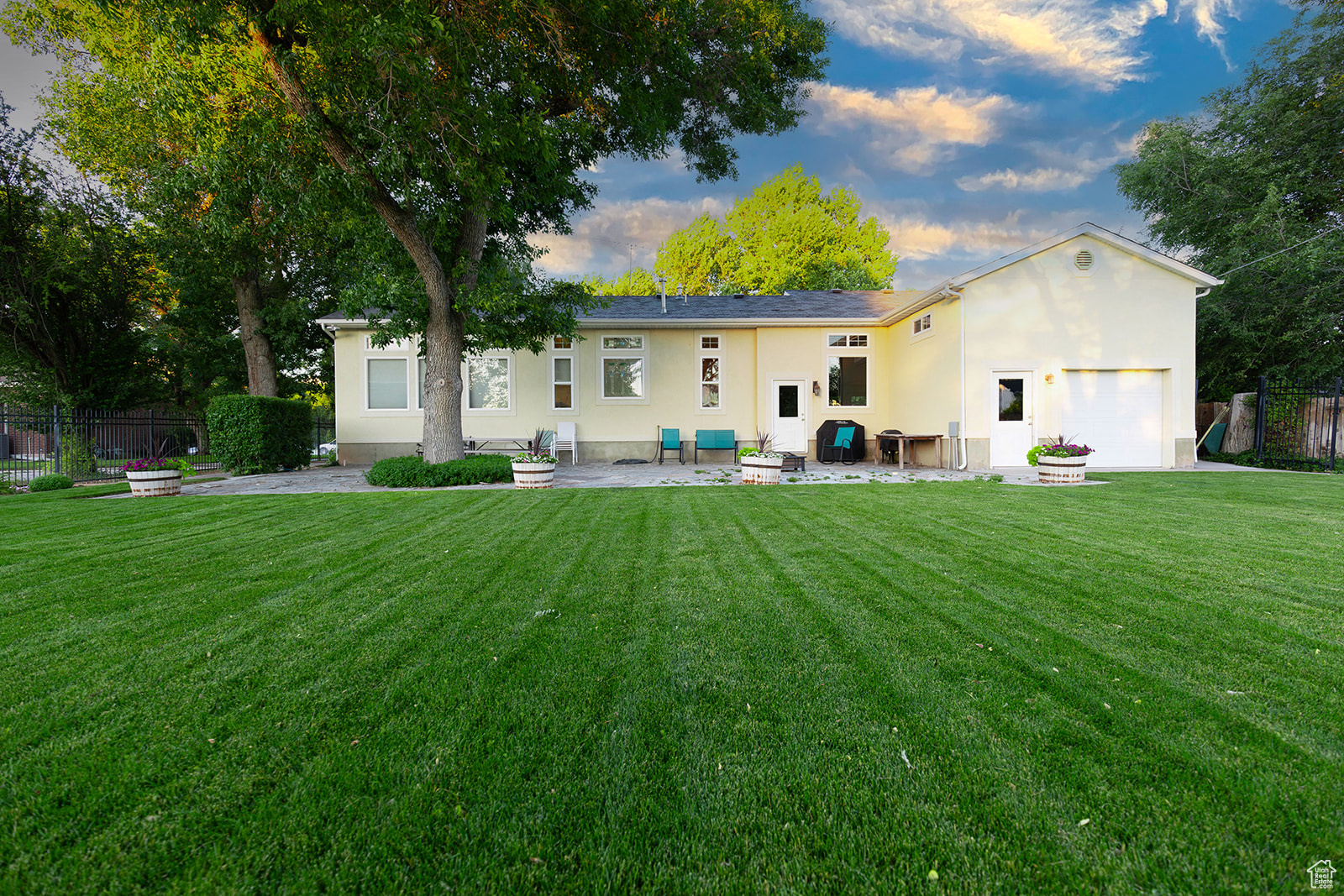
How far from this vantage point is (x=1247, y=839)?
1.25 m

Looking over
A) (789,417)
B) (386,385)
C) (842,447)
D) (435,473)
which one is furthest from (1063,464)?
(386,385)

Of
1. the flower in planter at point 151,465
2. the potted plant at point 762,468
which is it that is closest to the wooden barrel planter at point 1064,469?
the potted plant at point 762,468

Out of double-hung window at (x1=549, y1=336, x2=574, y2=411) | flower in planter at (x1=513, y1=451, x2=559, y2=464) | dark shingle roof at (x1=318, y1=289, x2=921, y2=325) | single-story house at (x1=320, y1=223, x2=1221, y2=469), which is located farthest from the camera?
double-hung window at (x1=549, y1=336, x2=574, y2=411)

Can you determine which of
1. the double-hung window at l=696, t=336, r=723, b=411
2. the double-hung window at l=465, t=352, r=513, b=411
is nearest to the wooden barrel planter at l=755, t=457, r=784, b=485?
the double-hung window at l=696, t=336, r=723, b=411

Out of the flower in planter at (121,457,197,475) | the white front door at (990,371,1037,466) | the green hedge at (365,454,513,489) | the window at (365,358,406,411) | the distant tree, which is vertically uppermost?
the distant tree

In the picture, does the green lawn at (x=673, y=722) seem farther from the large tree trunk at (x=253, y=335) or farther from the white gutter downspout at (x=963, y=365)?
the large tree trunk at (x=253, y=335)

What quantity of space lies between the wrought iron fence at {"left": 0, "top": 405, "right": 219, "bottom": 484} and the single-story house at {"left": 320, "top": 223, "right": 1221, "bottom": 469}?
13.8ft

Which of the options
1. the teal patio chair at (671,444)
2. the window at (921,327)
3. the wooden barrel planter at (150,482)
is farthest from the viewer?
the teal patio chair at (671,444)

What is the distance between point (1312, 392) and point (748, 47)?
44.4 feet

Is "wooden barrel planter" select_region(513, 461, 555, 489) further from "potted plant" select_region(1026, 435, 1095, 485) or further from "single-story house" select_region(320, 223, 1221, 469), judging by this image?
"potted plant" select_region(1026, 435, 1095, 485)

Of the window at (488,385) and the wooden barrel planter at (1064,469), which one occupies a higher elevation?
the window at (488,385)

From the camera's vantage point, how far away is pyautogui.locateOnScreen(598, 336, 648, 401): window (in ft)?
45.8

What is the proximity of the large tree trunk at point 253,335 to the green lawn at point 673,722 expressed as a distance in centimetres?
1449

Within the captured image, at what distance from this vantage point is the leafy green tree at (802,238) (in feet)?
82.4
